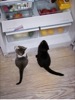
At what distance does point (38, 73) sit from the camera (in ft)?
4.52

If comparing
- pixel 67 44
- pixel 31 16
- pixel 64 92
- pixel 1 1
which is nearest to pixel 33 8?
pixel 31 16

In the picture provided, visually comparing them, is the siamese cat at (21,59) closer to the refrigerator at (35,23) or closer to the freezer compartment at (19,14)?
the refrigerator at (35,23)

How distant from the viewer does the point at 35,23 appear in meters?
1.38

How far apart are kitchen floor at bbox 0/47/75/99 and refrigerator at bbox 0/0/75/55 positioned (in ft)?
0.37

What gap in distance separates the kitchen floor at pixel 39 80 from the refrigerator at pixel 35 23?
113 mm

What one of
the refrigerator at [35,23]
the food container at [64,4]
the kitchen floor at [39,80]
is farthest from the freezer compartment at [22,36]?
the food container at [64,4]

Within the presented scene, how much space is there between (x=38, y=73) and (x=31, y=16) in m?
0.43

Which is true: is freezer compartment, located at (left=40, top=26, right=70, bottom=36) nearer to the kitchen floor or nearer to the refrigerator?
the refrigerator

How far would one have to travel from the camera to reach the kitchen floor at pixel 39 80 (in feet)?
4.14

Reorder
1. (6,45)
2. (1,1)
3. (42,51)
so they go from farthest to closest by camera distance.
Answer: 1. (6,45)
2. (42,51)
3. (1,1)

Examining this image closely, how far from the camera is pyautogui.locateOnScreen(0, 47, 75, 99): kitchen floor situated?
4.14ft

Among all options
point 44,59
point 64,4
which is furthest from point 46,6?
point 44,59

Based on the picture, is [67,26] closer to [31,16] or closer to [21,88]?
[31,16]

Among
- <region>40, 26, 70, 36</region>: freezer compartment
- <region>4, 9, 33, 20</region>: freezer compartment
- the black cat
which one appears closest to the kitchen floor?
the black cat
